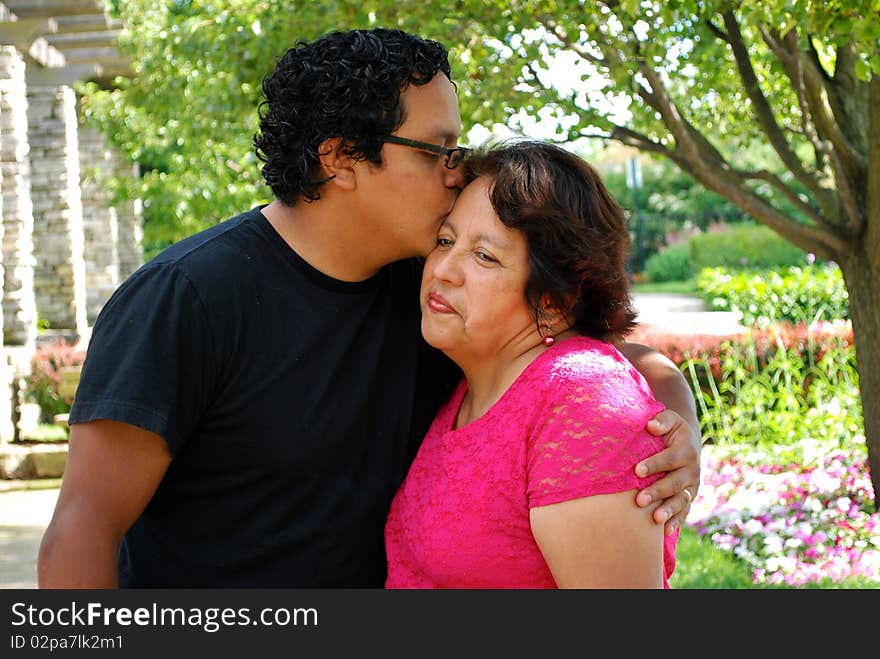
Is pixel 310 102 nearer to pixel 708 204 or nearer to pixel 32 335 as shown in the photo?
pixel 32 335

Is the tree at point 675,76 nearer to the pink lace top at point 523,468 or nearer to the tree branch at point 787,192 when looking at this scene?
the tree branch at point 787,192

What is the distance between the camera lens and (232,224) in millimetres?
2506

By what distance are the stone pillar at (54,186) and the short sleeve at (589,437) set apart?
42.6ft

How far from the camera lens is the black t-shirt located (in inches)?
87.8

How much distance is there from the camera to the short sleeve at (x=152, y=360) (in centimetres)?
215

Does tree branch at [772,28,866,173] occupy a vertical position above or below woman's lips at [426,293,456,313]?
above

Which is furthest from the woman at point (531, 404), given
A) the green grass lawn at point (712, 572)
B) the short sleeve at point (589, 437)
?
the green grass lawn at point (712, 572)

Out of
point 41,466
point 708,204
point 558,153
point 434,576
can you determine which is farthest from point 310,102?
point 708,204

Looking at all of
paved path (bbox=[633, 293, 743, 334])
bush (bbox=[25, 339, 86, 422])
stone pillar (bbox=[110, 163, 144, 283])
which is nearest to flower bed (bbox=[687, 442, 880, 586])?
paved path (bbox=[633, 293, 743, 334])

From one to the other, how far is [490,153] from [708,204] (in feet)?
115

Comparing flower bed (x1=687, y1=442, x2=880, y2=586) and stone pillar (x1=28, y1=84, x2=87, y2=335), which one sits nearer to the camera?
flower bed (x1=687, y1=442, x2=880, y2=586)

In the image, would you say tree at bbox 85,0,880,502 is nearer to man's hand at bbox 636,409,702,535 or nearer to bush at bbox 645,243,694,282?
man's hand at bbox 636,409,702,535

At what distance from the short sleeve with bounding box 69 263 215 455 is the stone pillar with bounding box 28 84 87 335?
41.3 feet
